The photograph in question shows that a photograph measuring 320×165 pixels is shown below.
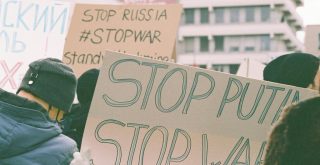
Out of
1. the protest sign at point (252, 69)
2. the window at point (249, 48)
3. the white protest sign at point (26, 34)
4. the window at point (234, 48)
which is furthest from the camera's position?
the window at point (234, 48)

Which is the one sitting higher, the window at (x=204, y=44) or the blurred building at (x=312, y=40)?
the window at (x=204, y=44)

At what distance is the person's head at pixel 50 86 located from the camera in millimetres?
2223

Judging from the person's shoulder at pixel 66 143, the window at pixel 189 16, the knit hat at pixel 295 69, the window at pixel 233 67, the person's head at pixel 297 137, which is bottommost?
the person's shoulder at pixel 66 143

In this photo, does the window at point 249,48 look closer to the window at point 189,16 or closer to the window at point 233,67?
the window at point 233,67

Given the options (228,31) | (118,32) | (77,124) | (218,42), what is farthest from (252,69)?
(218,42)

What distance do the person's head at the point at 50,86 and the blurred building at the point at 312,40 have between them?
2525mm

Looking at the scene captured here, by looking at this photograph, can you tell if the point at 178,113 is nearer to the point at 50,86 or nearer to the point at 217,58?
the point at 50,86

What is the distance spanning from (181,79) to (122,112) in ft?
0.91

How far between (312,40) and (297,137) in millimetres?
3127

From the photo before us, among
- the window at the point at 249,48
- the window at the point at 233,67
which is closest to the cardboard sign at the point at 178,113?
the window at the point at 233,67

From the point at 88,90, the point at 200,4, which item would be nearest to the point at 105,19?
A: the point at 88,90

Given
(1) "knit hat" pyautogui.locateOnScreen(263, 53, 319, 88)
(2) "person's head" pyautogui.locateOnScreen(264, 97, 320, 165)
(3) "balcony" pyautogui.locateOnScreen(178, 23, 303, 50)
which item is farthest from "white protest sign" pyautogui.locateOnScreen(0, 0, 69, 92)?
(3) "balcony" pyautogui.locateOnScreen(178, 23, 303, 50)

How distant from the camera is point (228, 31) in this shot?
4381 centimetres

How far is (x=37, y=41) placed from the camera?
4.78 m
